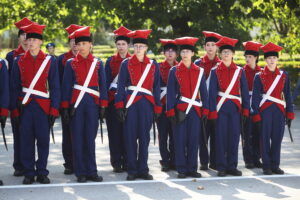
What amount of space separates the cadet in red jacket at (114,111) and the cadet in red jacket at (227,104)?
55.0 inches

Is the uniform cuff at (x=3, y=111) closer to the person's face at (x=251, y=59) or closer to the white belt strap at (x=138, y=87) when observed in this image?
the white belt strap at (x=138, y=87)

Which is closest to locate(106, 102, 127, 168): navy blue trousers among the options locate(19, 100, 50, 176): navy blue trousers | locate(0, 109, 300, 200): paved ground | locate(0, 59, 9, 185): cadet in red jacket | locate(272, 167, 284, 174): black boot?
locate(0, 109, 300, 200): paved ground

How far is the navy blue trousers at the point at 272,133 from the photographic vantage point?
30.8 ft

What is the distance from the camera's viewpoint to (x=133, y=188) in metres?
8.38

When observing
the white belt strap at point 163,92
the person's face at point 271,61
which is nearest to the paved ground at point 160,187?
the white belt strap at point 163,92

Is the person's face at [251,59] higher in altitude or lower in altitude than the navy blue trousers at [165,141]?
higher

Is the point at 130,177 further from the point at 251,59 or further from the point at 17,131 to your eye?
the point at 251,59

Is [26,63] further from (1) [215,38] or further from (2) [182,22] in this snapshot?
(2) [182,22]

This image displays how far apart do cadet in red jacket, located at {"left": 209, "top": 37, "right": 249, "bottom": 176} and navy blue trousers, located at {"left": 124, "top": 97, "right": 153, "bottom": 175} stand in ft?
3.14

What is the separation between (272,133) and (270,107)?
1.28ft

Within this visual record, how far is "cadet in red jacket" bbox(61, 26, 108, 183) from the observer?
874cm

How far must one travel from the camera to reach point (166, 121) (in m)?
9.94

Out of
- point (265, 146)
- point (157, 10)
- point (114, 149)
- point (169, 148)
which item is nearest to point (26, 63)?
point (114, 149)

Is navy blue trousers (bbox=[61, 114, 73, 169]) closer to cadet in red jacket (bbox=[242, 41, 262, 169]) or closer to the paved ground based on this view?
the paved ground
